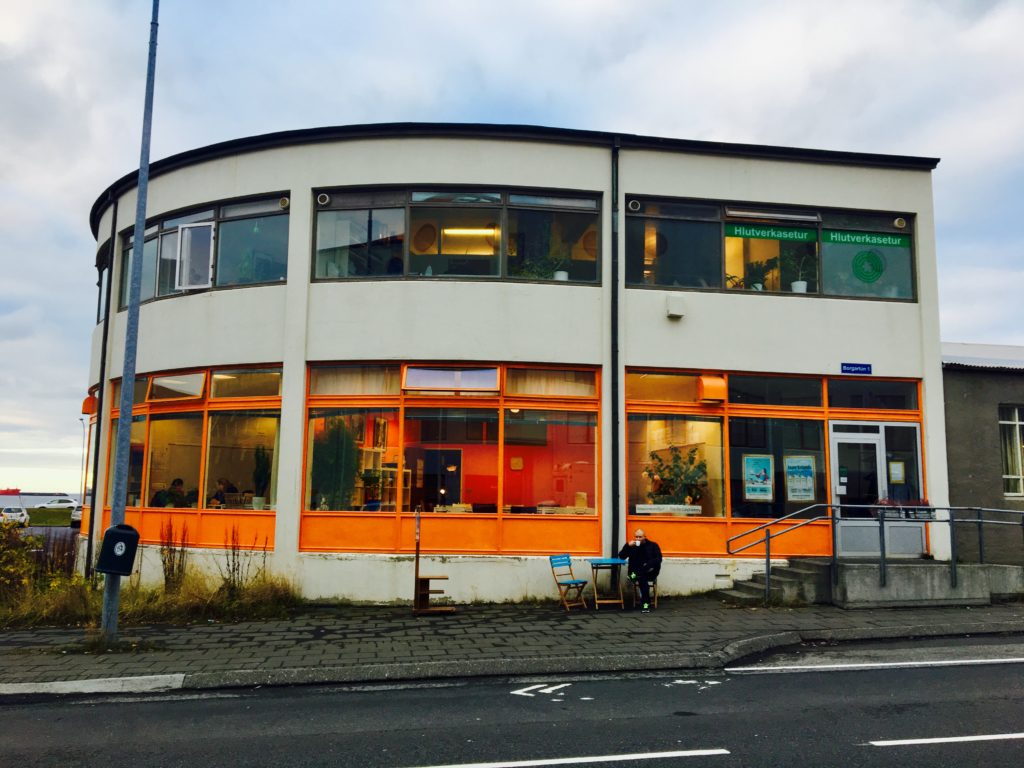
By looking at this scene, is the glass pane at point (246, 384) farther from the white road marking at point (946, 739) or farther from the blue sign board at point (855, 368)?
the white road marking at point (946, 739)

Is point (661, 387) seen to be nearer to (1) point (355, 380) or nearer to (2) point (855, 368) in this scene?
(2) point (855, 368)

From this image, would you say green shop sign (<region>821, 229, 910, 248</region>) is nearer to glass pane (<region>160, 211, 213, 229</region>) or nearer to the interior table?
the interior table

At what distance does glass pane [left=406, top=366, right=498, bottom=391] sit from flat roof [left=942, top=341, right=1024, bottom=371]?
31.6 feet

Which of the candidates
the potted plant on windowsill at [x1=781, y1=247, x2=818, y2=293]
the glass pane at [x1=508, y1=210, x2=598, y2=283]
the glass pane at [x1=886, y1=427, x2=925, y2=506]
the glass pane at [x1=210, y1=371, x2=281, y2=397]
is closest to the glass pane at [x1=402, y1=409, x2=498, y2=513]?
the glass pane at [x1=210, y1=371, x2=281, y2=397]

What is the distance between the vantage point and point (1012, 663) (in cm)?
953

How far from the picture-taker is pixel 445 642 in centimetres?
1044

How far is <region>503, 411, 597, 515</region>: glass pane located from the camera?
1420cm

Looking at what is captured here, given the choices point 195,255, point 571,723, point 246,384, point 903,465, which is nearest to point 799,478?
point 903,465

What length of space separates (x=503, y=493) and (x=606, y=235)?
191 inches

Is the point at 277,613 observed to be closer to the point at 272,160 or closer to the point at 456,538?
the point at 456,538

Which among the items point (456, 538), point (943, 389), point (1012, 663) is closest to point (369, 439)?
point (456, 538)

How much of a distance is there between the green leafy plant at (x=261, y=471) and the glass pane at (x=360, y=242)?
323cm

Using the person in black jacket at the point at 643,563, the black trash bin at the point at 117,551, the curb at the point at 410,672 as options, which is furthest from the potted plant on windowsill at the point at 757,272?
the black trash bin at the point at 117,551

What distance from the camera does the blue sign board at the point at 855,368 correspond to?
15.1 metres
